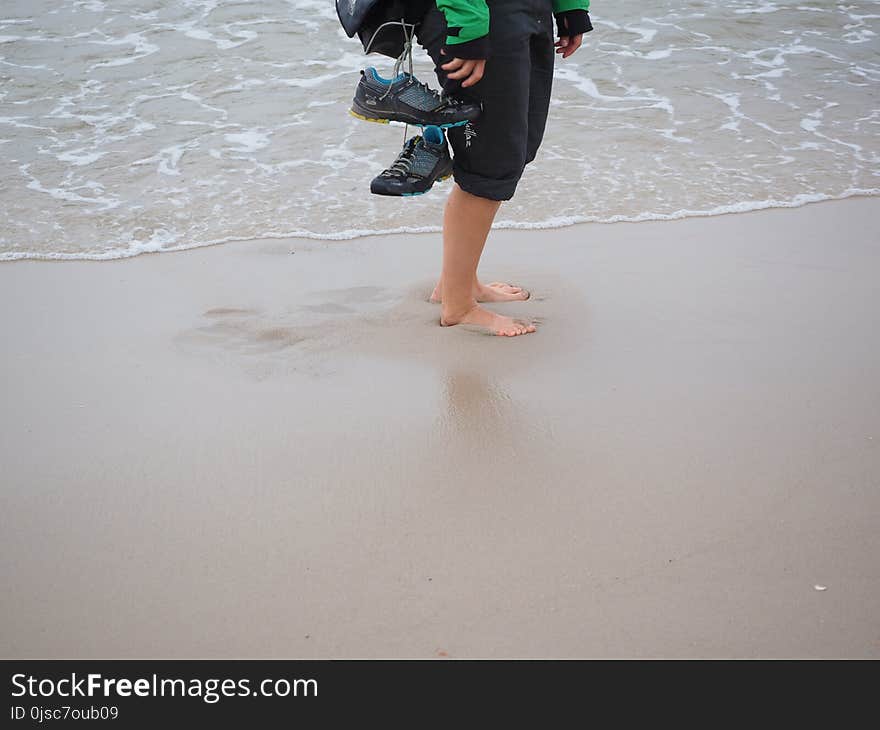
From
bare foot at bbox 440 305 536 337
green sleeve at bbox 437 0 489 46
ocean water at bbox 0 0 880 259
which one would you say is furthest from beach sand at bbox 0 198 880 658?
green sleeve at bbox 437 0 489 46

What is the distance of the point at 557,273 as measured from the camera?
3.21 meters

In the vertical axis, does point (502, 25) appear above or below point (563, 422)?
above

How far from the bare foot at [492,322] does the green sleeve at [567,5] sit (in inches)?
37.1

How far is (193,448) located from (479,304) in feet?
4.04

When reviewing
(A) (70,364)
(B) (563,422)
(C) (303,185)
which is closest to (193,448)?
(A) (70,364)

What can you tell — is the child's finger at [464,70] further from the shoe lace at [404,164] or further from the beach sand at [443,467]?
the beach sand at [443,467]

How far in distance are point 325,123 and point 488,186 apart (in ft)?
8.99

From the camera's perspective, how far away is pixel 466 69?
2141 millimetres

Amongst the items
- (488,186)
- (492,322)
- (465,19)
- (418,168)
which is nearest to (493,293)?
(492,322)

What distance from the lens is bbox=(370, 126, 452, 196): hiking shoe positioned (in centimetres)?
238

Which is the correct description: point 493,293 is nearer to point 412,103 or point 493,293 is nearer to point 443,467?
point 412,103

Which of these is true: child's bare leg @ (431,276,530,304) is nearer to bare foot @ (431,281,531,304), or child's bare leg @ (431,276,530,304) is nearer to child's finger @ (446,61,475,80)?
bare foot @ (431,281,531,304)
